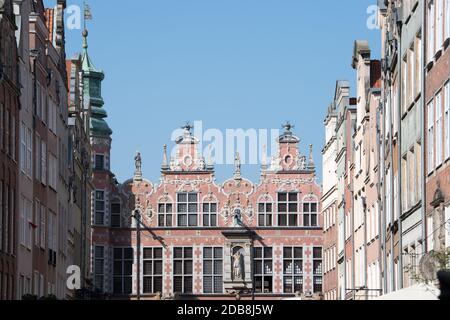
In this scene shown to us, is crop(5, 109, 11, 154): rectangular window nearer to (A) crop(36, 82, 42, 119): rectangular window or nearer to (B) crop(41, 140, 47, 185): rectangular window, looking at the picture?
(A) crop(36, 82, 42, 119): rectangular window

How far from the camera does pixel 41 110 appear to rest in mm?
A: 43625

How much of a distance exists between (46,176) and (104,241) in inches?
1423

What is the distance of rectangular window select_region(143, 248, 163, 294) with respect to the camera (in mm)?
80750

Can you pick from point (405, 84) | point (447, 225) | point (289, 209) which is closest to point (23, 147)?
point (405, 84)

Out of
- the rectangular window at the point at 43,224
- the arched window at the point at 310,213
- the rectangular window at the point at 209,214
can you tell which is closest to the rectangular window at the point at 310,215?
the arched window at the point at 310,213

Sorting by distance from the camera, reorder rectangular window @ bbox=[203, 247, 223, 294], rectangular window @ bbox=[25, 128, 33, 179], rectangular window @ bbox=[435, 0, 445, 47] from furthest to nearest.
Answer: rectangular window @ bbox=[203, 247, 223, 294] → rectangular window @ bbox=[25, 128, 33, 179] → rectangular window @ bbox=[435, 0, 445, 47]

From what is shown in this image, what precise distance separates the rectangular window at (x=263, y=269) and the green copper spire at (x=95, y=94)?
12.0 m

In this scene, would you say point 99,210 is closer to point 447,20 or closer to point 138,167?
point 138,167

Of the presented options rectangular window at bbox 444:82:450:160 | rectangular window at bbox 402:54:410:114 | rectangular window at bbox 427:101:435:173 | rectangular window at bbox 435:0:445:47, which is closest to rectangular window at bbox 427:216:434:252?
rectangular window at bbox 427:101:435:173

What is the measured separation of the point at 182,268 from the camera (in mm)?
80375

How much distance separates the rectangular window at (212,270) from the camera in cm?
8044

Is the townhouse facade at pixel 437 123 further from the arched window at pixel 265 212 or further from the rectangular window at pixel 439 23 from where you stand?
the arched window at pixel 265 212

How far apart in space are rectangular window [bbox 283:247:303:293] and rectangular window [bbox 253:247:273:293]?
92 centimetres

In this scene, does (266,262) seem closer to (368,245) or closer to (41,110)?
(368,245)
